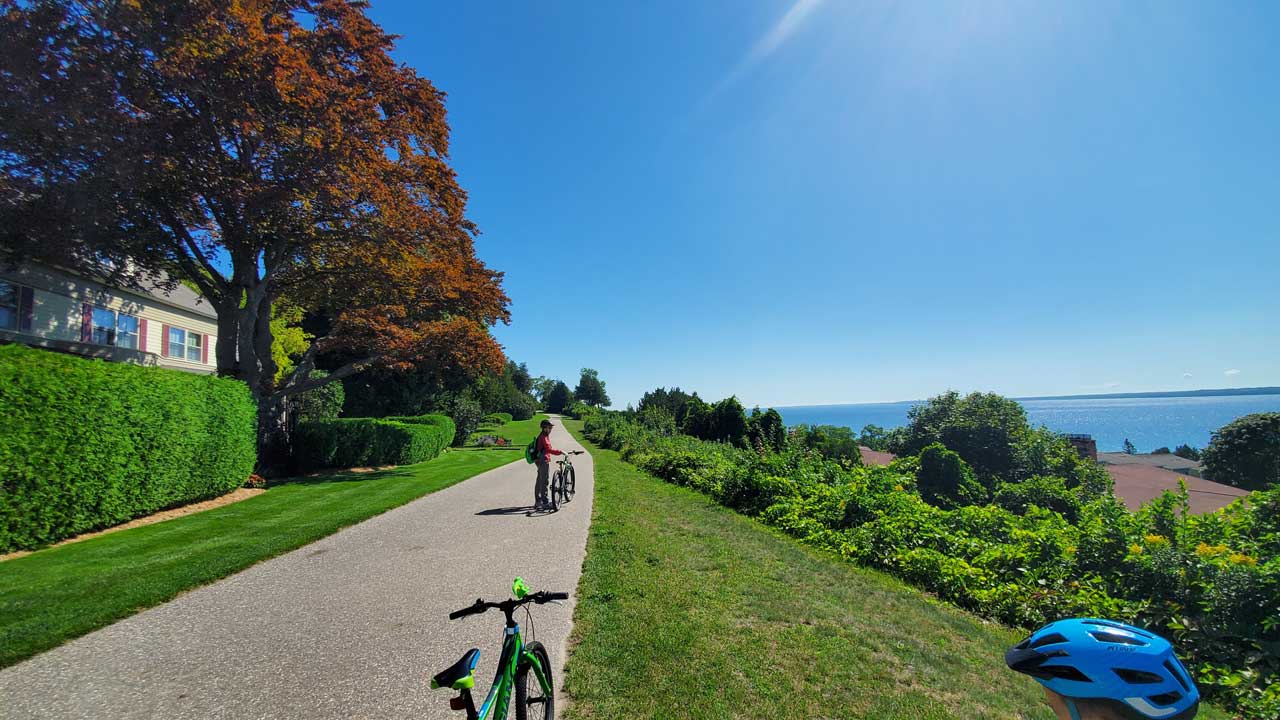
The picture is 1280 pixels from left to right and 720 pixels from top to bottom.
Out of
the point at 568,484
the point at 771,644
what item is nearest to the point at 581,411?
the point at 568,484

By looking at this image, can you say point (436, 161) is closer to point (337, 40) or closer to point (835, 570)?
point (337, 40)

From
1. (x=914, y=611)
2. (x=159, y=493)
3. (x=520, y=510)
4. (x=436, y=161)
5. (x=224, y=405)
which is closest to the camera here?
(x=914, y=611)

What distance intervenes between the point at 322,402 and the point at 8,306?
39.5ft

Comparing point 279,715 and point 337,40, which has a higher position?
point 337,40

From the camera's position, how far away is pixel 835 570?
6.91 meters

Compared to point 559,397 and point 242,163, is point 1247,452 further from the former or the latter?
point 559,397

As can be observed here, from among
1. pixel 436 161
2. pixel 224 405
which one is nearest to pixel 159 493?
pixel 224 405

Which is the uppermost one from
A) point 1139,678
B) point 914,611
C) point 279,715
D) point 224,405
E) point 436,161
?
point 436,161

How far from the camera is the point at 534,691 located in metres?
3.34

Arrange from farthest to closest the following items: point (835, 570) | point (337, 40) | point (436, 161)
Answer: point (436, 161) < point (337, 40) < point (835, 570)

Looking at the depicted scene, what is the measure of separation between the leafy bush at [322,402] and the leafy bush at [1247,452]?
57094 mm

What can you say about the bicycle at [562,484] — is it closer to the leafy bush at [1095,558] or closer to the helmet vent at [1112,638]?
the leafy bush at [1095,558]

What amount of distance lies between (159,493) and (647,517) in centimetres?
972

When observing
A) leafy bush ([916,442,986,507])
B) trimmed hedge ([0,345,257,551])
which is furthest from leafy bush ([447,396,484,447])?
leafy bush ([916,442,986,507])
